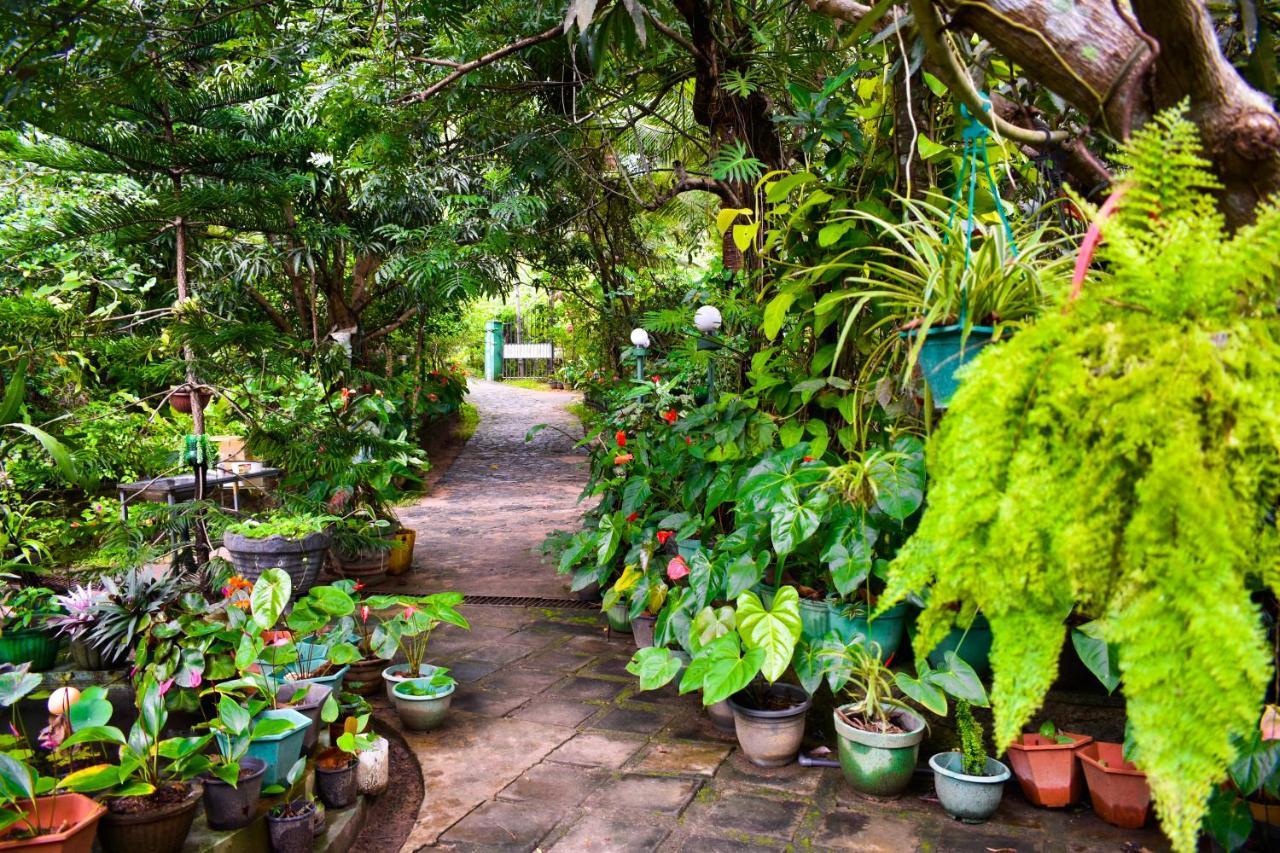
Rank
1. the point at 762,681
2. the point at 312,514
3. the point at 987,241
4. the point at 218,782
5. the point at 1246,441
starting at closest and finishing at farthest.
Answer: the point at 1246,441
the point at 987,241
the point at 218,782
the point at 762,681
the point at 312,514

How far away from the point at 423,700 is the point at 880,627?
1525 mm

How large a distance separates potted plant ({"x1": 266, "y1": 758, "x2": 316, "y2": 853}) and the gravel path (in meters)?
2.44

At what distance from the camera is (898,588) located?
2.23 feet

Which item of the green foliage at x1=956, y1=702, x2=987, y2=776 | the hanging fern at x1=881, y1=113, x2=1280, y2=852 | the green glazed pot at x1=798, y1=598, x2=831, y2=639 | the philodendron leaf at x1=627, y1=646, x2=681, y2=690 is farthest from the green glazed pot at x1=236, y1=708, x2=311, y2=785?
the hanging fern at x1=881, y1=113, x2=1280, y2=852

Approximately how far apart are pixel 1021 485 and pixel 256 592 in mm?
2234

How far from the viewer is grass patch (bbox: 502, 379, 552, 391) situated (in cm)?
1635

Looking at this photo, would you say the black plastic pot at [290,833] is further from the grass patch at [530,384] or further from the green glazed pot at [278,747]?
the grass patch at [530,384]

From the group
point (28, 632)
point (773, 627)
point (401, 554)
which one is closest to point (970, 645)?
point (773, 627)

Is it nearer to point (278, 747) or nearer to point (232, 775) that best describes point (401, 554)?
point (278, 747)

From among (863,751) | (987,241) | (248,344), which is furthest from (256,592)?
(987,241)

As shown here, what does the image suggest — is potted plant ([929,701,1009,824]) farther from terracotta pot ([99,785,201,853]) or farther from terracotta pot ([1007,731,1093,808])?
terracotta pot ([99,785,201,853])

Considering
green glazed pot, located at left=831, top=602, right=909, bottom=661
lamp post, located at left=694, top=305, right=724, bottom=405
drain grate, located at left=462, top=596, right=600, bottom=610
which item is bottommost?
drain grate, located at left=462, top=596, right=600, bottom=610

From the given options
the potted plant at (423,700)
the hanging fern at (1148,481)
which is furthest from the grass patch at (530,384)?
the hanging fern at (1148,481)

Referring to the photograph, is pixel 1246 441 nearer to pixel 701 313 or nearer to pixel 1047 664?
pixel 1047 664
